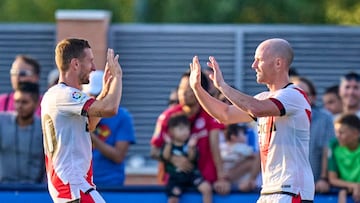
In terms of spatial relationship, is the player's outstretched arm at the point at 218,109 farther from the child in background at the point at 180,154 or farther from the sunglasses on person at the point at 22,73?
the sunglasses on person at the point at 22,73

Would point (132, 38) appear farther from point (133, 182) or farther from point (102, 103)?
point (102, 103)

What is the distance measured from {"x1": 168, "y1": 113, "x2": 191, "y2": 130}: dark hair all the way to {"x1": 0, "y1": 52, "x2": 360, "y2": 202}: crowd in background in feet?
0.06

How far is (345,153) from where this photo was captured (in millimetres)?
12438

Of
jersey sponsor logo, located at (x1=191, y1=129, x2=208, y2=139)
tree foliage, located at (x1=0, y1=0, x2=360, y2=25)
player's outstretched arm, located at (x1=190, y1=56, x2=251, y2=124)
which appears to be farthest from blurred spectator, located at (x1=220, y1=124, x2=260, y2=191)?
tree foliage, located at (x1=0, y1=0, x2=360, y2=25)

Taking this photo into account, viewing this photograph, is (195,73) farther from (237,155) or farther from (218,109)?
(237,155)

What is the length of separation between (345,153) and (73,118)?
11.2 ft

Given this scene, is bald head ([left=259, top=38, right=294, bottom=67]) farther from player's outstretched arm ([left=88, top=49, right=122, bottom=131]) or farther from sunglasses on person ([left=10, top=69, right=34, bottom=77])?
sunglasses on person ([left=10, top=69, right=34, bottom=77])

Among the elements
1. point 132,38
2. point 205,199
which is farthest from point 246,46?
point 205,199

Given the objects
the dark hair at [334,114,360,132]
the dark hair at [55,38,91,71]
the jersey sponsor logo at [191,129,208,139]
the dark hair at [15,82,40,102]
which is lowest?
the jersey sponsor logo at [191,129,208,139]

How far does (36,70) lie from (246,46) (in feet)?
15.7

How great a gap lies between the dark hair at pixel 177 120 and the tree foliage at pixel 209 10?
14.0m

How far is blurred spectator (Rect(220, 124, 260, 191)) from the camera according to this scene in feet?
41.7

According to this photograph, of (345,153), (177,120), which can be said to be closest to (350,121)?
(345,153)

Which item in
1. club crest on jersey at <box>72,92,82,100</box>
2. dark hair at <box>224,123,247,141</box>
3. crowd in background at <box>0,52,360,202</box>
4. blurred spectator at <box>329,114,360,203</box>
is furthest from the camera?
dark hair at <box>224,123,247,141</box>
